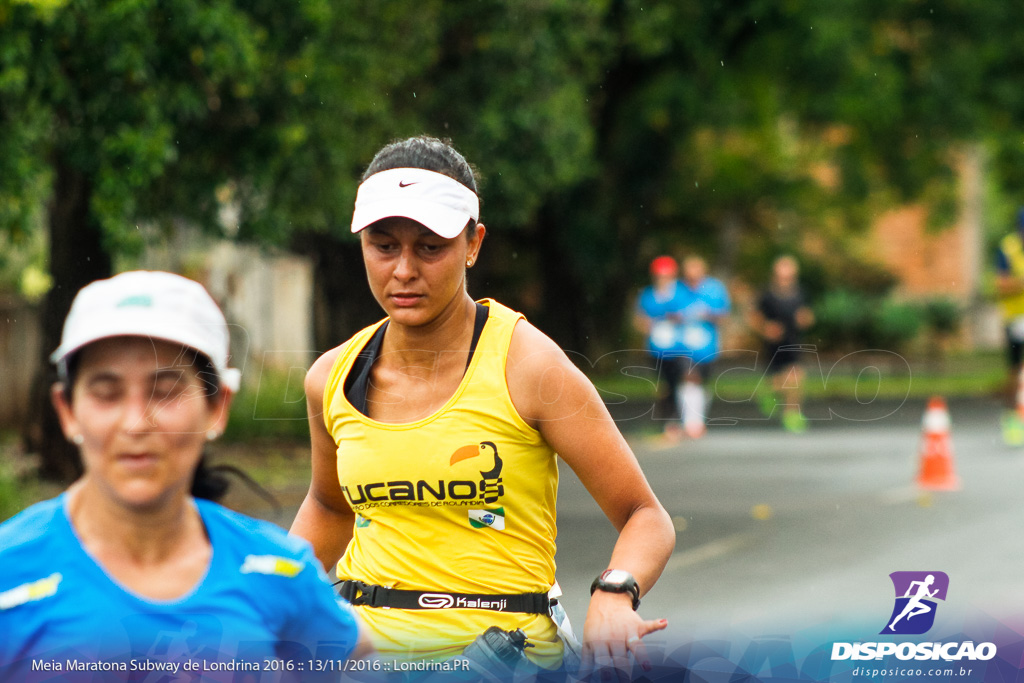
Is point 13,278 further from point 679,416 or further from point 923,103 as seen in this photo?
point 923,103

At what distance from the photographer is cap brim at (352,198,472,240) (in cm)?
258

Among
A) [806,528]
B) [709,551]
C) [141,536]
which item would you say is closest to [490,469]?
[141,536]

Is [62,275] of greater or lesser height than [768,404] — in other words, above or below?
above

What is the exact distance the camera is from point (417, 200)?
8.53ft

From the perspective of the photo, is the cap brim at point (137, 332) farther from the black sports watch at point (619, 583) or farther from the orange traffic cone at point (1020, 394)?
the orange traffic cone at point (1020, 394)

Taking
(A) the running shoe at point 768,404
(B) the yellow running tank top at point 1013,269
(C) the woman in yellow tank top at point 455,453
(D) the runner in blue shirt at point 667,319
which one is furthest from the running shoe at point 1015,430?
(C) the woman in yellow tank top at point 455,453

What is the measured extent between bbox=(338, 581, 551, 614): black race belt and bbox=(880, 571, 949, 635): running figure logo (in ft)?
2.43

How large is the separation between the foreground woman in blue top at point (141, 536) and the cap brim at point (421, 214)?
782 mm

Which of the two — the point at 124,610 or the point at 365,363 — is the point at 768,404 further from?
the point at 124,610

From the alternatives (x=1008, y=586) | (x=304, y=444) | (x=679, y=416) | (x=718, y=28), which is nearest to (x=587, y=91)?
(x=718, y=28)

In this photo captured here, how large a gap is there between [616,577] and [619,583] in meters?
0.02

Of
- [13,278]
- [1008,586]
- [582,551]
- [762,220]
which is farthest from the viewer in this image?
[762,220]

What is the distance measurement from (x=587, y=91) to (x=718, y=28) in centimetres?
313

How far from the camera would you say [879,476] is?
11438 mm
